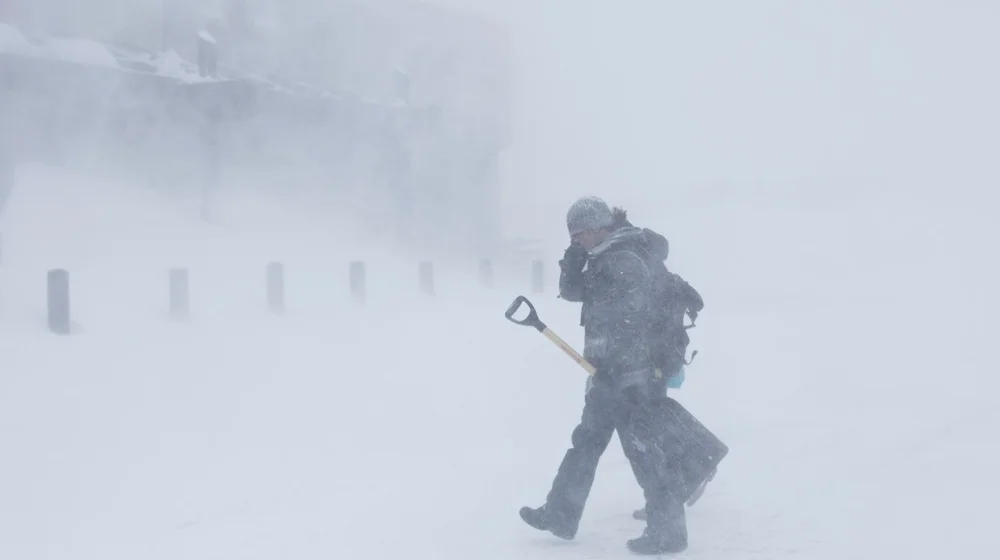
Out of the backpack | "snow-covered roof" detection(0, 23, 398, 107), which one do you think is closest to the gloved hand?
the backpack

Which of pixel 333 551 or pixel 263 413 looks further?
pixel 263 413

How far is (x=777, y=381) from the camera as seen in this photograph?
8609 millimetres

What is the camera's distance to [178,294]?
6.84 m

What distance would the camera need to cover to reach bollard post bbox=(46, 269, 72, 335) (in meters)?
5.94

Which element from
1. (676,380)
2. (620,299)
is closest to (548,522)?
(676,380)

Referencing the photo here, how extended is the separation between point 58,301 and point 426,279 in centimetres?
452

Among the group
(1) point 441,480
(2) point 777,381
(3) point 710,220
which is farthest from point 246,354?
(3) point 710,220

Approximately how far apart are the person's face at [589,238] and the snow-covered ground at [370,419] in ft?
4.15

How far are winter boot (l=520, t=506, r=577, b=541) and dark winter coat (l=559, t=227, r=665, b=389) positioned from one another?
61 centimetres

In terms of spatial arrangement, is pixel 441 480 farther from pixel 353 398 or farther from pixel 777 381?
pixel 777 381

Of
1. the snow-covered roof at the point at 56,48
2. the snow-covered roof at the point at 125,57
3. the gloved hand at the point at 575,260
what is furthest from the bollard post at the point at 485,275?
the gloved hand at the point at 575,260

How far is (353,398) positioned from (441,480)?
1.34 metres

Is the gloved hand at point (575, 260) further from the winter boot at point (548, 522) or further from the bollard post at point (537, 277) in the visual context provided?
the bollard post at point (537, 277)

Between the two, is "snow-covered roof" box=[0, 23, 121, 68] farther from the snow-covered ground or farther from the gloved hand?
the gloved hand
